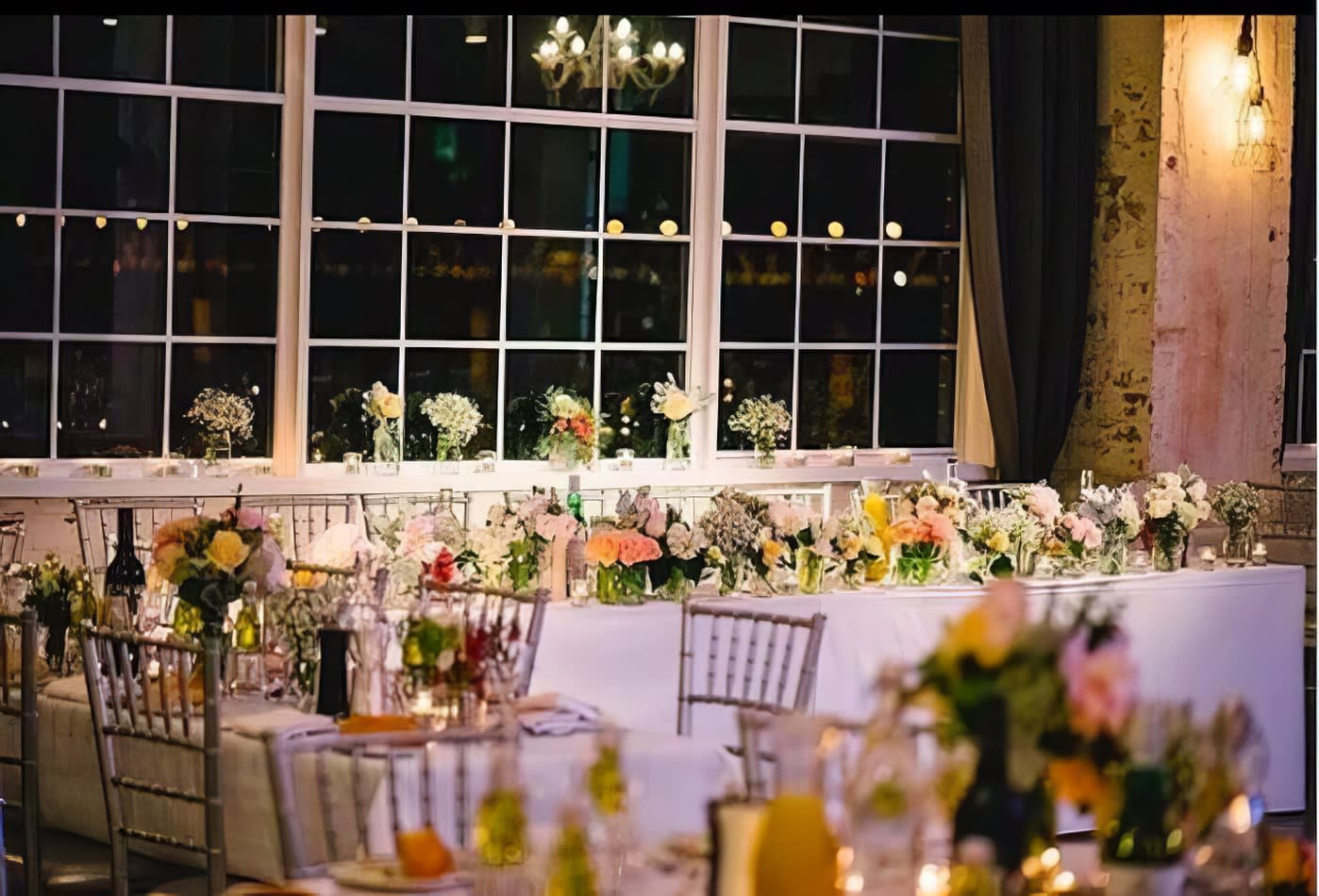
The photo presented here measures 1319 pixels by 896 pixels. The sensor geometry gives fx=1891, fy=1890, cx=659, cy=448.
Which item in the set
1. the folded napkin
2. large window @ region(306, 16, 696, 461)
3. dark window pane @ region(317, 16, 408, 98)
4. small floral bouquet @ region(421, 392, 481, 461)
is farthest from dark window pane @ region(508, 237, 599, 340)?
the folded napkin

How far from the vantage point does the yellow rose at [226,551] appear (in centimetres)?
449

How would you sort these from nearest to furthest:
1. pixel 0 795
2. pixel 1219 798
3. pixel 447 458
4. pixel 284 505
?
pixel 1219 798 < pixel 0 795 < pixel 284 505 < pixel 447 458

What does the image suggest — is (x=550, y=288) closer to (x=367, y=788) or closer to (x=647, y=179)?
(x=647, y=179)

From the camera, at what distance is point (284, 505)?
7270mm

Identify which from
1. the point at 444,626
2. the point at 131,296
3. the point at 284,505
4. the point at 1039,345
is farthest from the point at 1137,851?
the point at 1039,345

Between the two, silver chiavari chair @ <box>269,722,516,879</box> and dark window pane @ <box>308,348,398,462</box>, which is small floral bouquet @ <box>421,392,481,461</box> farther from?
silver chiavari chair @ <box>269,722,516,879</box>

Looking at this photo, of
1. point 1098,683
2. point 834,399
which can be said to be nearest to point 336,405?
point 834,399

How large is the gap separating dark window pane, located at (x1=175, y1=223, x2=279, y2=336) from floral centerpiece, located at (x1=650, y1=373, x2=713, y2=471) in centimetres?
166

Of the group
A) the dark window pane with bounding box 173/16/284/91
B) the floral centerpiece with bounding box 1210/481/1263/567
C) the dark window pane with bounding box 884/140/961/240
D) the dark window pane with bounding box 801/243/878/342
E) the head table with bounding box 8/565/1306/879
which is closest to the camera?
the head table with bounding box 8/565/1306/879

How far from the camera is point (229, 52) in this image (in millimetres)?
7527

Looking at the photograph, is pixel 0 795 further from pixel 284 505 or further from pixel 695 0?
pixel 695 0

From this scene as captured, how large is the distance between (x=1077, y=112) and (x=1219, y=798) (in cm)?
712

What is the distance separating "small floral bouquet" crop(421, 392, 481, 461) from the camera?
305 inches

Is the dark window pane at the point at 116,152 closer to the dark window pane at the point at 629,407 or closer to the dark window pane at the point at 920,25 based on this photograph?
the dark window pane at the point at 629,407
